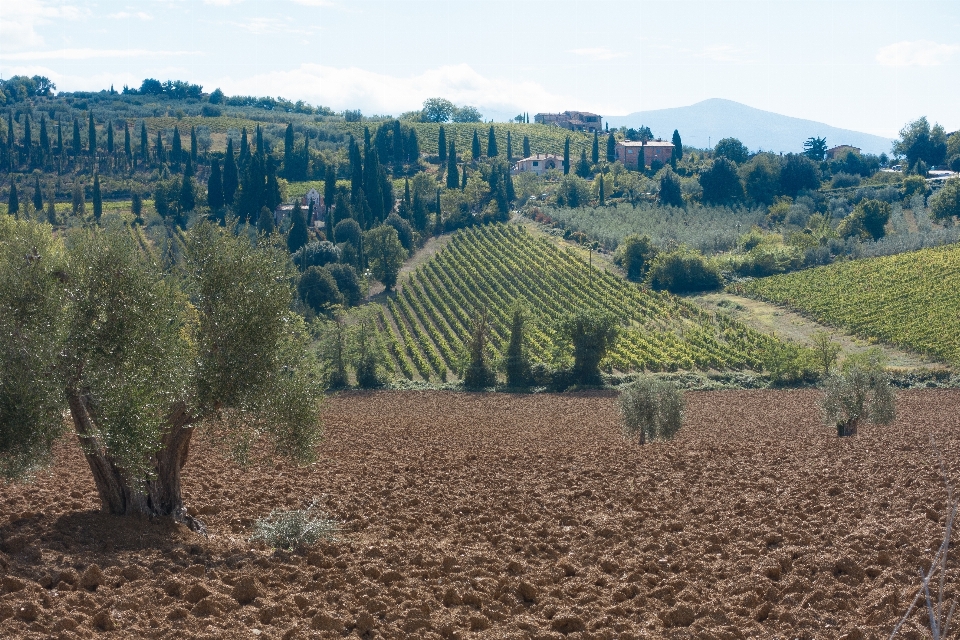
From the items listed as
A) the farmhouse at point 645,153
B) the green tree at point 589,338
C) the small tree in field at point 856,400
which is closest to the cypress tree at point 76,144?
the farmhouse at point 645,153

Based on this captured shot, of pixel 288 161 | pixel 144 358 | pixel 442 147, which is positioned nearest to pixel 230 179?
pixel 288 161

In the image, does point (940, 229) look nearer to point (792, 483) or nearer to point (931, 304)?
point (931, 304)

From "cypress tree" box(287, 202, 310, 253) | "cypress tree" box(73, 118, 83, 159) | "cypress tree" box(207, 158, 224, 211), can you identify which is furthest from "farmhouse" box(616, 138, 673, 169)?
"cypress tree" box(73, 118, 83, 159)

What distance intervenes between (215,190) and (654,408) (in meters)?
78.6

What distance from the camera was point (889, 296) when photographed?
70.7 metres

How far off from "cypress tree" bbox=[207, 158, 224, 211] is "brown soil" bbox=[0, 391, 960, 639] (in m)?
76.4

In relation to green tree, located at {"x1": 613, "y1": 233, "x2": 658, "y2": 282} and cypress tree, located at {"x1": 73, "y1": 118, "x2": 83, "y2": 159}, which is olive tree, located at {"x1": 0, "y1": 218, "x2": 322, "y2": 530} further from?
cypress tree, located at {"x1": 73, "y1": 118, "x2": 83, "y2": 159}

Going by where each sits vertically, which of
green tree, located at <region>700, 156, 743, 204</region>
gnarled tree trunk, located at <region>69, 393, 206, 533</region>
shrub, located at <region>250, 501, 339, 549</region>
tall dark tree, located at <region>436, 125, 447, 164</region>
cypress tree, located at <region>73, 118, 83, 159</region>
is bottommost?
shrub, located at <region>250, 501, 339, 549</region>

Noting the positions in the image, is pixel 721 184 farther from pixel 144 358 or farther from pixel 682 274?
pixel 144 358

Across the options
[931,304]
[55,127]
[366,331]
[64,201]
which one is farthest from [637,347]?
[55,127]

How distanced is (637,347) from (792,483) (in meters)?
43.7

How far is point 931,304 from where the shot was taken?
66.6 meters

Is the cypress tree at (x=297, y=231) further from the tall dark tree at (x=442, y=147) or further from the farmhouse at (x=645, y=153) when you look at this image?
the farmhouse at (x=645, y=153)

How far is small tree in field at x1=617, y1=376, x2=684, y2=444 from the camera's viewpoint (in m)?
30.1
